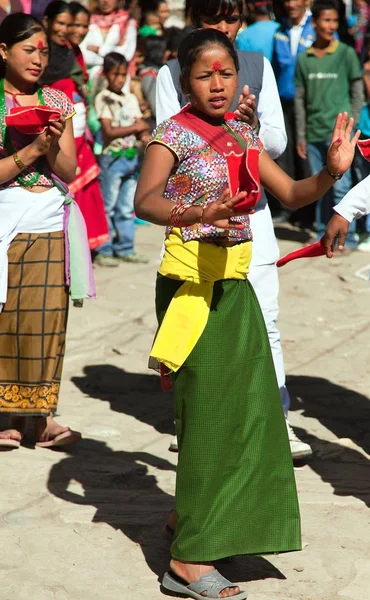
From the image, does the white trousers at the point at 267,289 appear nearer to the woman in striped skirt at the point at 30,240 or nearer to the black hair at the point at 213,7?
the woman in striped skirt at the point at 30,240

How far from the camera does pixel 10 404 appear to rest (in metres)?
5.21

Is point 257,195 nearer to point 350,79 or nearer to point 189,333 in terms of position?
point 189,333

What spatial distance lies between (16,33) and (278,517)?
2.49 meters

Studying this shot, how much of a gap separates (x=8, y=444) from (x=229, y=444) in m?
1.81

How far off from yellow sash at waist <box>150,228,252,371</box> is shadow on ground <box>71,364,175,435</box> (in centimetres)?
207

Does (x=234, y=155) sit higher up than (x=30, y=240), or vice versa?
(x=234, y=155)

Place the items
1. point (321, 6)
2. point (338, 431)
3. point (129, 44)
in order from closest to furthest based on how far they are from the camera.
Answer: point (338, 431), point (321, 6), point (129, 44)

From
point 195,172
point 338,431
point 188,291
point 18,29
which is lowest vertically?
point 338,431

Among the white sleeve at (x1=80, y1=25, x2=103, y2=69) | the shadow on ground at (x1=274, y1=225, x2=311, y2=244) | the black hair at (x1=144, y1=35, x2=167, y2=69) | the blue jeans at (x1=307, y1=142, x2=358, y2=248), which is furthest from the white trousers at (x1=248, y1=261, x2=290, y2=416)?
the black hair at (x1=144, y1=35, x2=167, y2=69)

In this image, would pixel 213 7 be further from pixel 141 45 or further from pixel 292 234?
pixel 141 45

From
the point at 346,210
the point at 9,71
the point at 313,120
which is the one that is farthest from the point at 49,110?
the point at 313,120

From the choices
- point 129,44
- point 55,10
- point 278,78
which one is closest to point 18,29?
point 55,10

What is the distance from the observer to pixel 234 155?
3592mm

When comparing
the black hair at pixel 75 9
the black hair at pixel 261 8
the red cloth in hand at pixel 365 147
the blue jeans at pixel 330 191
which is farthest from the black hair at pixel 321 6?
the red cloth in hand at pixel 365 147
